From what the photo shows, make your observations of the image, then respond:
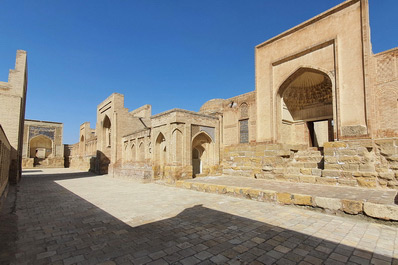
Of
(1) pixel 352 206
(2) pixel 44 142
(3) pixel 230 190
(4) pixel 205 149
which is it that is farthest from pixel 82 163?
(1) pixel 352 206

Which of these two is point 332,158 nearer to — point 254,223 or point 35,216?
point 254,223

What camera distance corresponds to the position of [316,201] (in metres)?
5.25

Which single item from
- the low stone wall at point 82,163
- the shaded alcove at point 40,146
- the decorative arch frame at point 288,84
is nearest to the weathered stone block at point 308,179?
the decorative arch frame at point 288,84

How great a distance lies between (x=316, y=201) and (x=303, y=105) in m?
7.67

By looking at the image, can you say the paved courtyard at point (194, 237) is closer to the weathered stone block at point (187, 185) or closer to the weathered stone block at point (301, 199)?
the weathered stone block at point (301, 199)

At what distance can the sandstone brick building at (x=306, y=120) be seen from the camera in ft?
23.6

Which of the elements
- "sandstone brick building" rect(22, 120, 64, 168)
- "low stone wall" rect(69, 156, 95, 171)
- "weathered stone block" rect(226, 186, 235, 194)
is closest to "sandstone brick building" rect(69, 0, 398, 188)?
"weathered stone block" rect(226, 186, 235, 194)

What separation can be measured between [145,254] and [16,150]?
14.6 meters

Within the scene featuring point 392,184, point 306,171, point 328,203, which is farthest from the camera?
point 306,171

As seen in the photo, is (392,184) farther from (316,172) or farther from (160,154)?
(160,154)

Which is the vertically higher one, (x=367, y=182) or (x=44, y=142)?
(x=44, y=142)

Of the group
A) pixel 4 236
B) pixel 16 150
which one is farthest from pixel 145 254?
pixel 16 150

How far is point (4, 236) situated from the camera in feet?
13.3

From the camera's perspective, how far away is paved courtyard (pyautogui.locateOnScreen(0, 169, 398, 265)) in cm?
308
